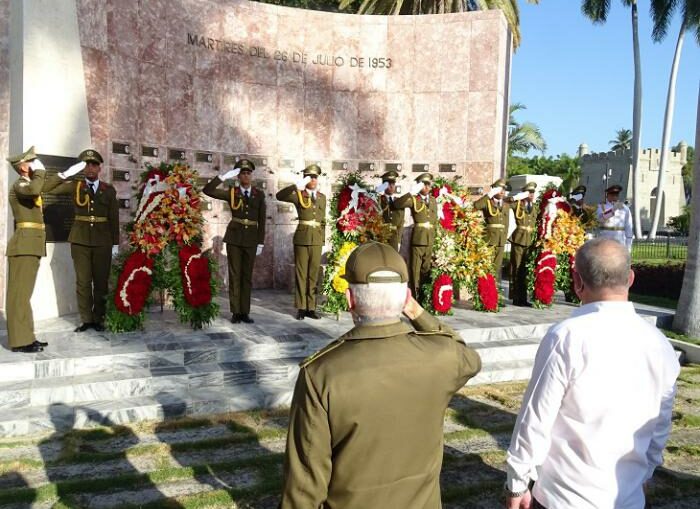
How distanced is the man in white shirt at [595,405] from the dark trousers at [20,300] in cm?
611

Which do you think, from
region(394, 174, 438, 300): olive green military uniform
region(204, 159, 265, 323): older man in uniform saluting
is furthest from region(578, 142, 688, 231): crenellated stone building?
region(204, 159, 265, 323): older man in uniform saluting

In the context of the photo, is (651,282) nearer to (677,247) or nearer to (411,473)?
(677,247)

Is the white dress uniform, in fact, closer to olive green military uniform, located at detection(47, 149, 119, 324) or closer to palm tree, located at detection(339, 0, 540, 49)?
olive green military uniform, located at detection(47, 149, 119, 324)

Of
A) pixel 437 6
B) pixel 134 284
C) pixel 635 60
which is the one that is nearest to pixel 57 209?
pixel 134 284

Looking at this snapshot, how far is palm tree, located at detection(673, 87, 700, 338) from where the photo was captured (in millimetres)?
8883

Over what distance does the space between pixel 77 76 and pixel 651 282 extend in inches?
540

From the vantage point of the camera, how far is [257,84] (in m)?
11.8

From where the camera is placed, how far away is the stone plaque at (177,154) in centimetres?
1076

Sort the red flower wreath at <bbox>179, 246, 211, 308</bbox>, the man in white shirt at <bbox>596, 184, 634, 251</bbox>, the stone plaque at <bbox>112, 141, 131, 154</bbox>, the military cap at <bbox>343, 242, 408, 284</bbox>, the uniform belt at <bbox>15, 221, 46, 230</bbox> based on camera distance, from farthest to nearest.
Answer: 1. the man in white shirt at <bbox>596, 184, 634, 251</bbox>
2. the stone plaque at <bbox>112, 141, 131, 154</bbox>
3. the red flower wreath at <bbox>179, 246, 211, 308</bbox>
4. the uniform belt at <bbox>15, 221, 46, 230</bbox>
5. the military cap at <bbox>343, 242, 408, 284</bbox>

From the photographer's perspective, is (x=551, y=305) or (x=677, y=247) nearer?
(x=551, y=305)

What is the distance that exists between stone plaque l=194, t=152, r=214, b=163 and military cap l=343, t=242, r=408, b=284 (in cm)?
960

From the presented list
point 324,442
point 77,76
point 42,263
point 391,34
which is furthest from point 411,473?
point 391,34

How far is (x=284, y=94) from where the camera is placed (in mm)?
12062

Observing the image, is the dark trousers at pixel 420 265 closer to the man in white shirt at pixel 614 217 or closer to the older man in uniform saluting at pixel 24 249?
the man in white shirt at pixel 614 217
